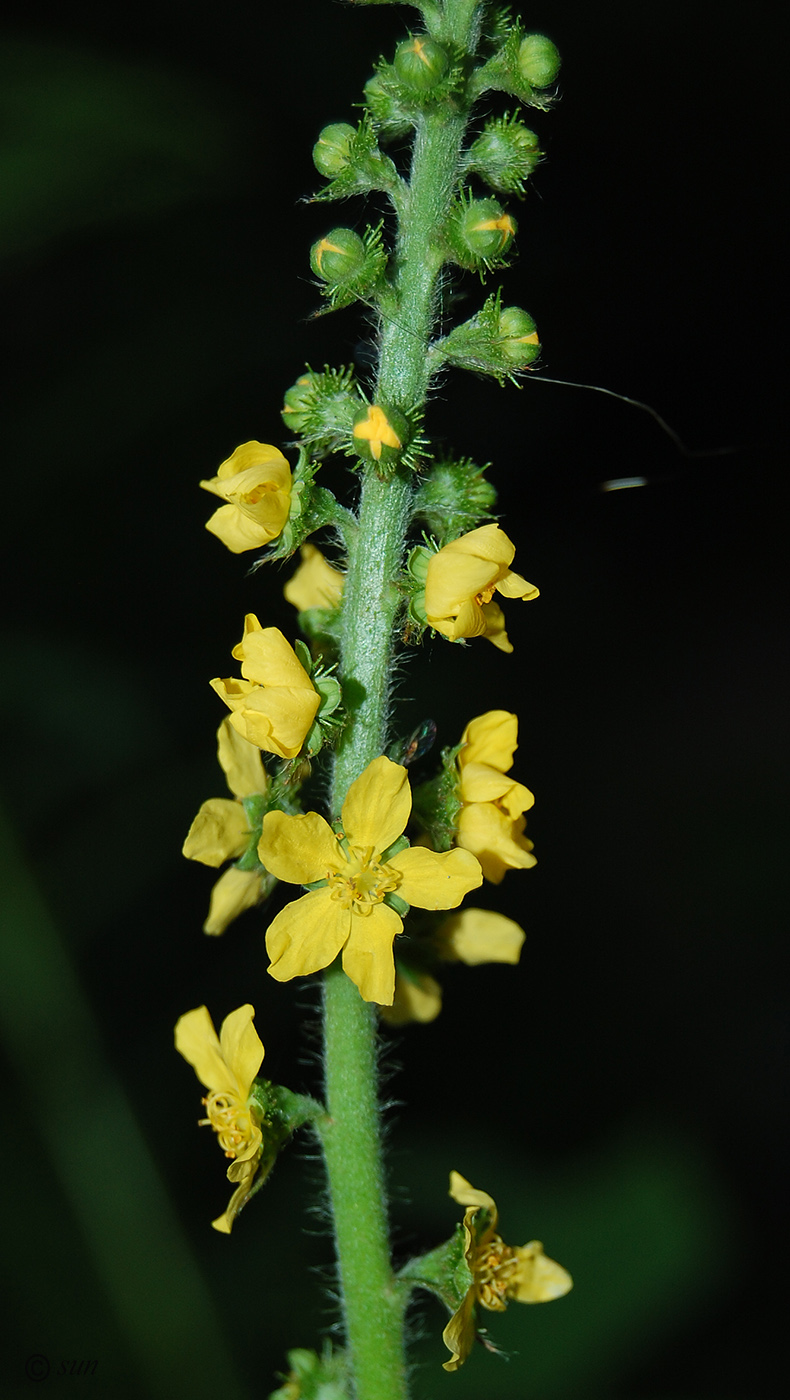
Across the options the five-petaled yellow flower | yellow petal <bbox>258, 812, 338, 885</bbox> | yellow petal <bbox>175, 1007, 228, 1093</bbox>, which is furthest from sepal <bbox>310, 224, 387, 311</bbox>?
yellow petal <bbox>175, 1007, 228, 1093</bbox>

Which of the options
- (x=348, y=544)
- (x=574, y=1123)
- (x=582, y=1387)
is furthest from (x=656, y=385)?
(x=582, y=1387)

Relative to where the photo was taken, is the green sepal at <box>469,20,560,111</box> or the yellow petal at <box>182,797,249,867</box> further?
the yellow petal at <box>182,797,249,867</box>

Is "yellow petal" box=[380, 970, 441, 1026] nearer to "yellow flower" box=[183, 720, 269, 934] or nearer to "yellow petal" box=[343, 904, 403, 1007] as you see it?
"yellow flower" box=[183, 720, 269, 934]

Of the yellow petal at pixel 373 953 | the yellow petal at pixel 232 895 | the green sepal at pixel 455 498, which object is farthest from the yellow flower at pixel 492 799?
the yellow petal at pixel 232 895

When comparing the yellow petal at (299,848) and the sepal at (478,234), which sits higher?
the sepal at (478,234)

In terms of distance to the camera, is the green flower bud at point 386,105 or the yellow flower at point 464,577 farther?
the green flower bud at point 386,105

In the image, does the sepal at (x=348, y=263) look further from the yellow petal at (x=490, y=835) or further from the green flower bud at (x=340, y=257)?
the yellow petal at (x=490, y=835)
